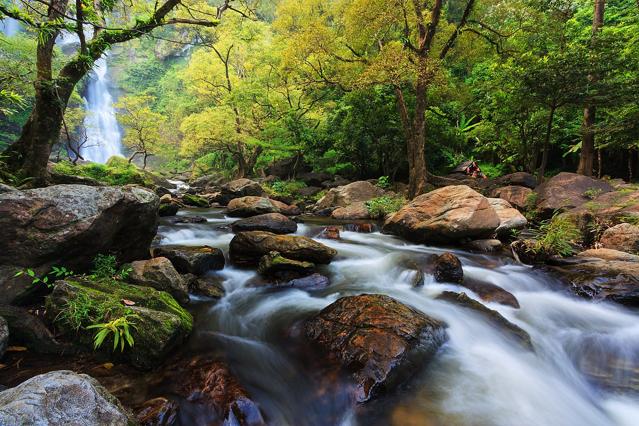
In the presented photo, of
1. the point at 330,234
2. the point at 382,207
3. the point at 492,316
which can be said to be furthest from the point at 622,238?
the point at 382,207

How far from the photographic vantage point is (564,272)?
565 cm

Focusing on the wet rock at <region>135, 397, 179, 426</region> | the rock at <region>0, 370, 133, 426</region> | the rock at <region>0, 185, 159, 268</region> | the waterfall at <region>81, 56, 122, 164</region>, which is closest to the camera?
the rock at <region>0, 370, 133, 426</region>

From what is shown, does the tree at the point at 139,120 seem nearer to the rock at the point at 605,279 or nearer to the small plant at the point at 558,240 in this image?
the small plant at the point at 558,240

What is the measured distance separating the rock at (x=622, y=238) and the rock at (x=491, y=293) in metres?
3.05

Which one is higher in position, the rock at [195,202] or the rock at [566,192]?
the rock at [566,192]

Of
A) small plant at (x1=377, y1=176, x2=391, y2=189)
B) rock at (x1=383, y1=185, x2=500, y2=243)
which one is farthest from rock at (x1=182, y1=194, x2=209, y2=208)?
rock at (x1=383, y1=185, x2=500, y2=243)

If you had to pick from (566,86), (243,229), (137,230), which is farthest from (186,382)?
(566,86)

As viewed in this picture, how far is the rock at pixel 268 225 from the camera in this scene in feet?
28.3

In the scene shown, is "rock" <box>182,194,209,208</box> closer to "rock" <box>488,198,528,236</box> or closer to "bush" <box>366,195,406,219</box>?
"bush" <box>366,195,406,219</box>

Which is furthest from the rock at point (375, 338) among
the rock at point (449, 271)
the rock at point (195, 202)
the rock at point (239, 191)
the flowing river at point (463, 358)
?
the rock at point (239, 191)

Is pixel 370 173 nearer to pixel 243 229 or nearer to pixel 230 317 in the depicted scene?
pixel 243 229

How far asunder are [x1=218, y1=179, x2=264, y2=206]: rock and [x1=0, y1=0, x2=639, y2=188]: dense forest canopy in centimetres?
276

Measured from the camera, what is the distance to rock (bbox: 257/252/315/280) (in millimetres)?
5672

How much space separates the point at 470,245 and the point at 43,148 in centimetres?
966
